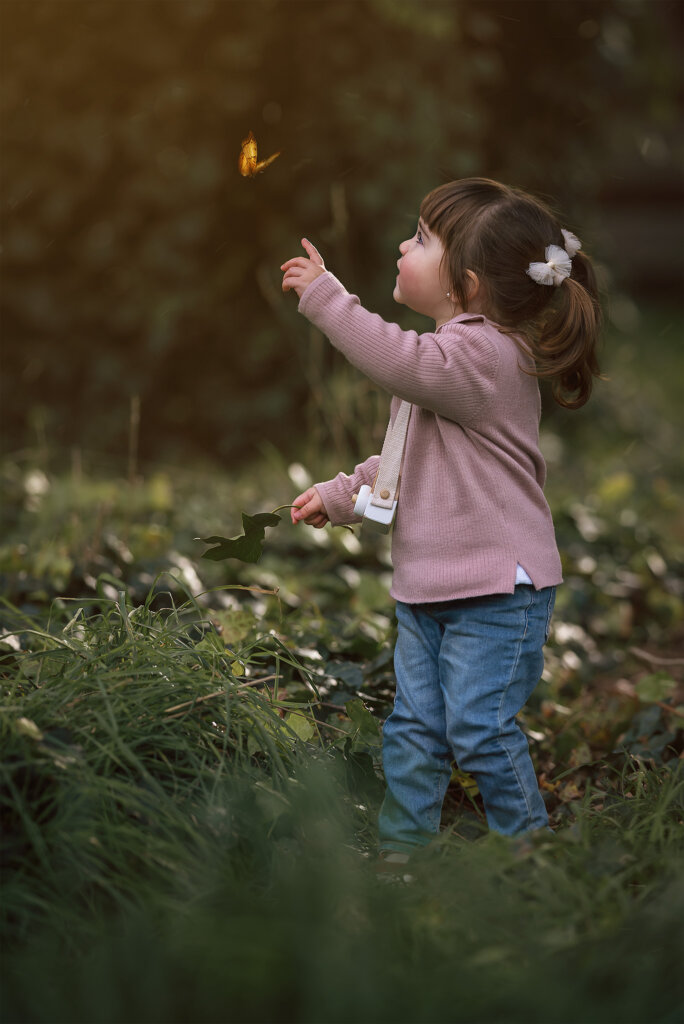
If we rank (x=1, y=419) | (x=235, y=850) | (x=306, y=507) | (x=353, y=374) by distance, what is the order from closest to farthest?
(x=235, y=850), (x=306, y=507), (x=353, y=374), (x=1, y=419)

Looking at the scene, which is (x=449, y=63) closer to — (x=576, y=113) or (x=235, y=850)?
(x=576, y=113)

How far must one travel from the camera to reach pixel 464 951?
146cm

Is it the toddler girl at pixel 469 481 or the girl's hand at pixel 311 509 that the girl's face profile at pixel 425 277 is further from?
the girl's hand at pixel 311 509

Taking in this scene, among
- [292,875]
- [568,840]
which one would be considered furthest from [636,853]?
[292,875]

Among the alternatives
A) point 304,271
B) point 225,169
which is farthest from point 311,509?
point 225,169

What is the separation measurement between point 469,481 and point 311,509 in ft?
1.12

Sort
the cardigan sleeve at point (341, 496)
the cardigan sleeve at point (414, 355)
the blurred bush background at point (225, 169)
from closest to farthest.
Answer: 1. the cardigan sleeve at point (414, 355)
2. the cardigan sleeve at point (341, 496)
3. the blurred bush background at point (225, 169)

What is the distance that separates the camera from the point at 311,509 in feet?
7.13

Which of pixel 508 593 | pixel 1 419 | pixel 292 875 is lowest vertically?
pixel 1 419

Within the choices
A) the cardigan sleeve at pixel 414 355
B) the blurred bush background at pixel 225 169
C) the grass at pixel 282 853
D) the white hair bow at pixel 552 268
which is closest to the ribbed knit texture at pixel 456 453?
the cardigan sleeve at pixel 414 355

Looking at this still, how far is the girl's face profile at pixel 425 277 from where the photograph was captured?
212 cm

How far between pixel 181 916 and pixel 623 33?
5912 mm

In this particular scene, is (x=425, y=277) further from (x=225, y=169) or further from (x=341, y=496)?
(x=225, y=169)

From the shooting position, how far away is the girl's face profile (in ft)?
6.95
